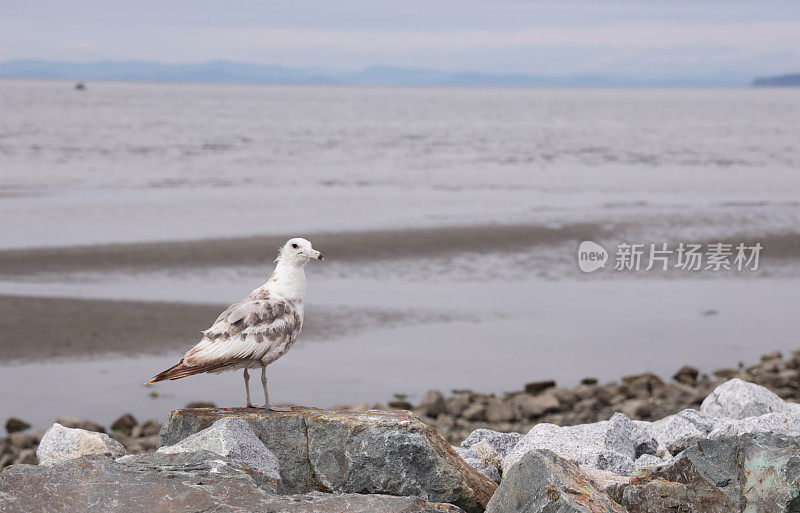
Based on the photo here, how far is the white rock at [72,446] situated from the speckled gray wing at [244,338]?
84.7 inches

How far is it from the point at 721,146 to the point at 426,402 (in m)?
61.2

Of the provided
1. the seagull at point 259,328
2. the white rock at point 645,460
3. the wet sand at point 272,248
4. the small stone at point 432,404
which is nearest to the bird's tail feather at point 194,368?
the seagull at point 259,328

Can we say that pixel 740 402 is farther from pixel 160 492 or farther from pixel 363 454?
pixel 160 492

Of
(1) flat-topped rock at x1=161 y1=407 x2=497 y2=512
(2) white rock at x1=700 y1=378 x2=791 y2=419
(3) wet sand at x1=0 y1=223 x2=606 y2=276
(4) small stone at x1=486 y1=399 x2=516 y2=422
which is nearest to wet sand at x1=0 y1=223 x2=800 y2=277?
(3) wet sand at x1=0 y1=223 x2=606 y2=276

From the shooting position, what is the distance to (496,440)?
371 inches

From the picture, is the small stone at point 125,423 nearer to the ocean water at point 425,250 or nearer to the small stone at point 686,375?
the ocean water at point 425,250

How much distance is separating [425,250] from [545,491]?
71.9 ft

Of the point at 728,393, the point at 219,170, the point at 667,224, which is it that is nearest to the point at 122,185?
the point at 219,170

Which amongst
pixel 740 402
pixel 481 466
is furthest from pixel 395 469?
pixel 740 402

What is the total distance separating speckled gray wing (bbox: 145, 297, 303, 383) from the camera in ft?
23.0

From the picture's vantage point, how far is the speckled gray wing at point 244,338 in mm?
6996

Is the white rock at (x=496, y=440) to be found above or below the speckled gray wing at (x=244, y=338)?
below

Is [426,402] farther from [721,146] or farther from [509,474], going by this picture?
[721,146]

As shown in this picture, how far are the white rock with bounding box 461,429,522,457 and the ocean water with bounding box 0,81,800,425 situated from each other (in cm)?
603
